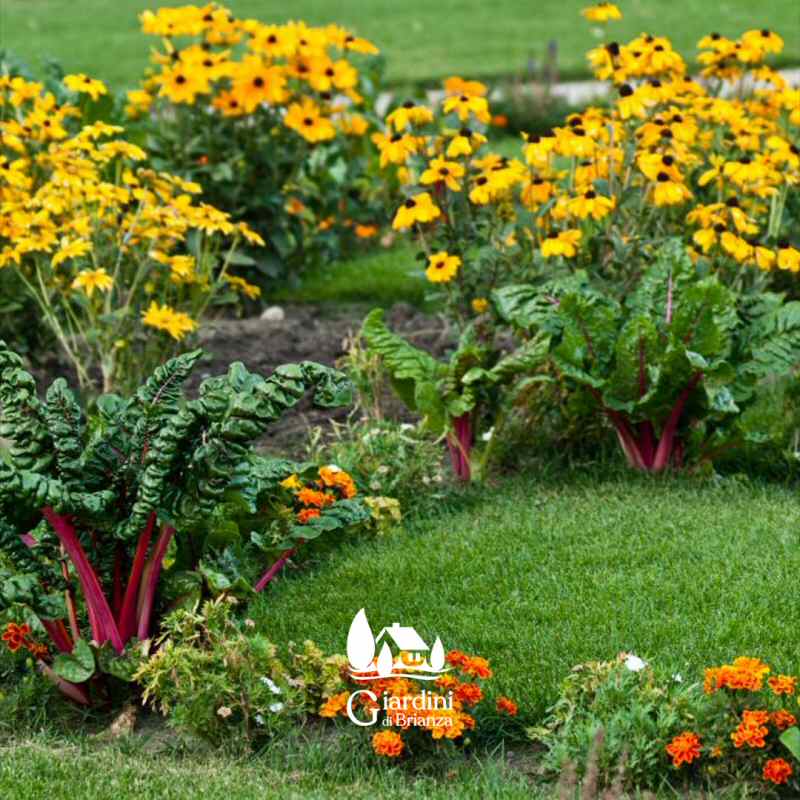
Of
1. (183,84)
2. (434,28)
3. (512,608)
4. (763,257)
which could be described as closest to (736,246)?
(763,257)

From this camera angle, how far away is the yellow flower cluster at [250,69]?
7461mm

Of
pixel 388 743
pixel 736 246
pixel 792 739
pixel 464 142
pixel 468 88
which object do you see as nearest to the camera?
pixel 792 739

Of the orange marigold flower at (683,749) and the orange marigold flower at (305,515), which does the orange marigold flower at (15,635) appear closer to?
the orange marigold flower at (305,515)

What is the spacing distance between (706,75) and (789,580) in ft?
→ 9.20

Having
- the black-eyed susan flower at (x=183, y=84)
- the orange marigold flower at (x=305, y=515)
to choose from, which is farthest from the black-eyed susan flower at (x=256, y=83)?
the orange marigold flower at (x=305, y=515)

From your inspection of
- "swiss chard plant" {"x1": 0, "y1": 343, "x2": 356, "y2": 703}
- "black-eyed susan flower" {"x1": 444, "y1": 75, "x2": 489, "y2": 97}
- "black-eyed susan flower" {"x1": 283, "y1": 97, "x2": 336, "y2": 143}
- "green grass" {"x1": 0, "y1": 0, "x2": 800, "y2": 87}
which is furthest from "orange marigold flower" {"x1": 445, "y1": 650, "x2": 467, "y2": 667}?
"green grass" {"x1": 0, "y1": 0, "x2": 800, "y2": 87}

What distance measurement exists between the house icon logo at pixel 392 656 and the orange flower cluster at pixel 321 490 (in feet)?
2.35

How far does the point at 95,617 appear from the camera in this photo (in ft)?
14.7

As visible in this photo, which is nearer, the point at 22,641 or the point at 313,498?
the point at 22,641

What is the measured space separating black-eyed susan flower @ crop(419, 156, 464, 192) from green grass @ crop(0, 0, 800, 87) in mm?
7720

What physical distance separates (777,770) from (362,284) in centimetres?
507

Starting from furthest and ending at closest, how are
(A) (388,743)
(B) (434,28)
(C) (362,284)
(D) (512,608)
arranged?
(B) (434,28) < (C) (362,284) < (D) (512,608) < (A) (388,743)

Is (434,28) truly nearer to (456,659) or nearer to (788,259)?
(788,259)

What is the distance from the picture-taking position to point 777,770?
3764 mm
